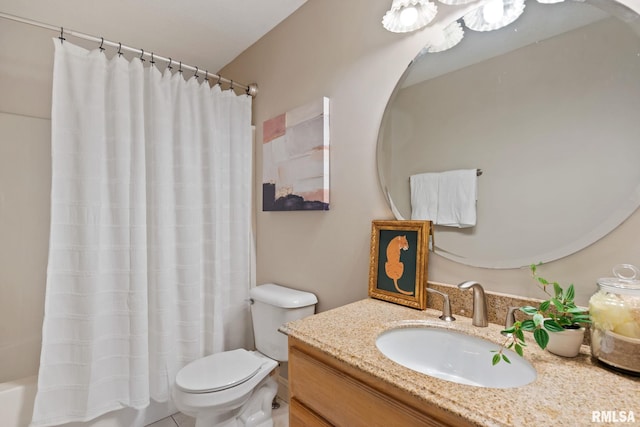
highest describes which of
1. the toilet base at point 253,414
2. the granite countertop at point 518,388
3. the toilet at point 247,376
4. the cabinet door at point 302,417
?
the granite countertop at point 518,388

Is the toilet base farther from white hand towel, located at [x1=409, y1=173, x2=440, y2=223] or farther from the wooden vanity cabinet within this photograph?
white hand towel, located at [x1=409, y1=173, x2=440, y2=223]

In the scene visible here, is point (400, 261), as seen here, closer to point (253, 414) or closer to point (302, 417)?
point (302, 417)

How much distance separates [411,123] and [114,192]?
1525mm

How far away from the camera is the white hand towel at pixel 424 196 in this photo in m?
1.21

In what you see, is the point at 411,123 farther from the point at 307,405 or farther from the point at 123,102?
the point at 123,102

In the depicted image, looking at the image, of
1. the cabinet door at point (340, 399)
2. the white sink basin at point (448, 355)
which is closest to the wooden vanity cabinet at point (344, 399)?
the cabinet door at point (340, 399)

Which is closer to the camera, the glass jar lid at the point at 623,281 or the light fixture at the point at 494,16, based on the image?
the glass jar lid at the point at 623,281

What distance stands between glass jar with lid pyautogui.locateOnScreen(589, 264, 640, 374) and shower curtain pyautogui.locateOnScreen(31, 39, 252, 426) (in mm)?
1743

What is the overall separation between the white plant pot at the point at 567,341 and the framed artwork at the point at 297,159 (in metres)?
1.08

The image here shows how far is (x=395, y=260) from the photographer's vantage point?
1261 mm

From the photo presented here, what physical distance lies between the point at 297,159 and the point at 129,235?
1004 mm

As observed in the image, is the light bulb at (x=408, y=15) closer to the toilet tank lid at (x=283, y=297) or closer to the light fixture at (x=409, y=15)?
the light fixture at (x=409, y=15)

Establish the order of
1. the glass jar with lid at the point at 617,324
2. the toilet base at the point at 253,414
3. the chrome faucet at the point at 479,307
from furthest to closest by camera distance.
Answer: the toilet base at the point at 253,414, the chrome faucet at the point at 479,307, the glass jar with lid at the point at 617,324

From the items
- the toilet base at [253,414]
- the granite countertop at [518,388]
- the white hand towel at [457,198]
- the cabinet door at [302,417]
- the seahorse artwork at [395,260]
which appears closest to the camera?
the granite countertop at [518,388]
